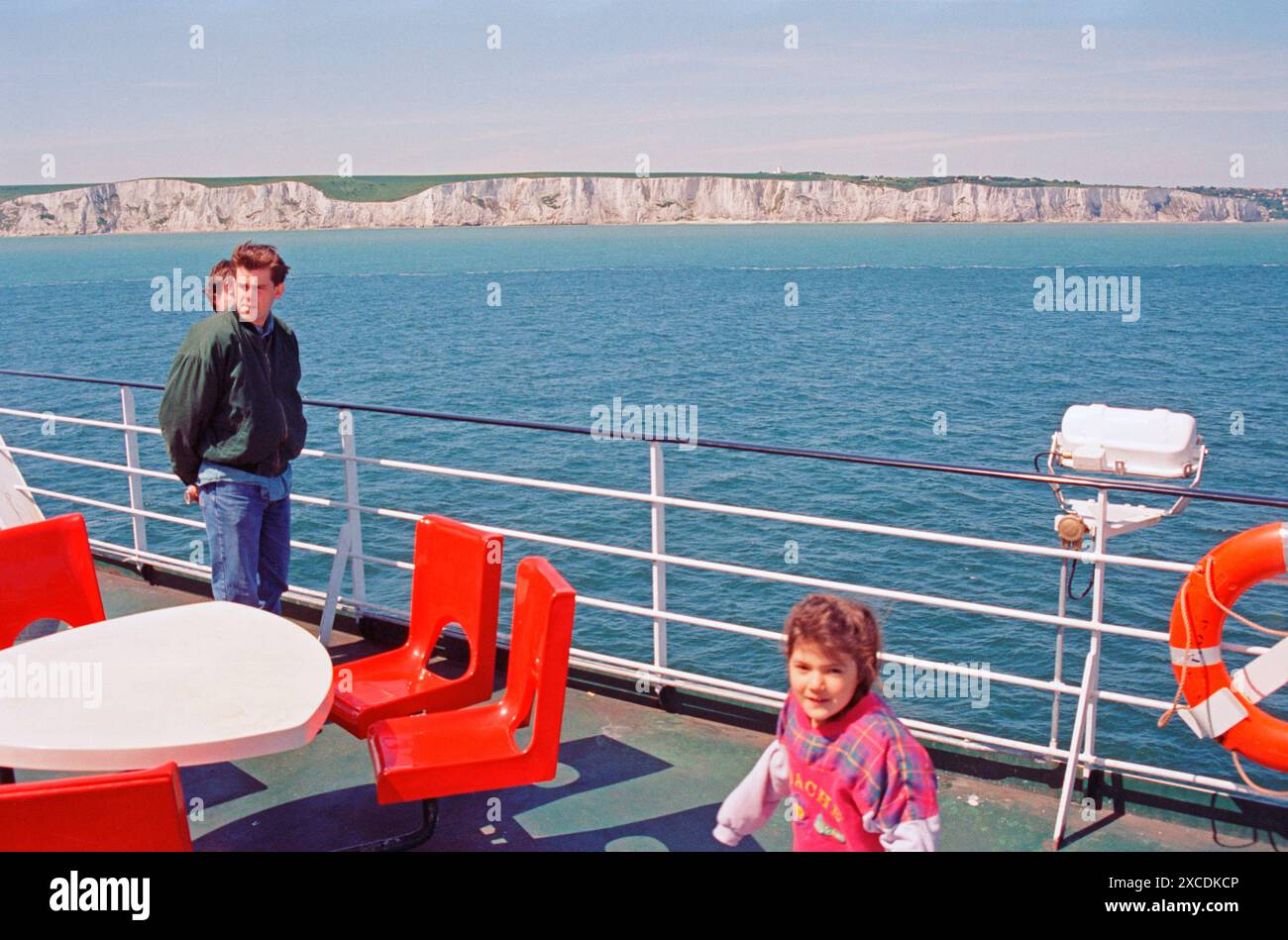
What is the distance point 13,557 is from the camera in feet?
11.8

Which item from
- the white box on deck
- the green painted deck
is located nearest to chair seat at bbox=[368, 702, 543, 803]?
the green painted deck

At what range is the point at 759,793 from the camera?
234cm

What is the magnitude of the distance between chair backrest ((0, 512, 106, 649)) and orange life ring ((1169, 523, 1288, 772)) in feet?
11.1

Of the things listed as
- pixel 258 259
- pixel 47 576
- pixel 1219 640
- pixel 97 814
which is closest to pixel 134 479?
pixel 47 576

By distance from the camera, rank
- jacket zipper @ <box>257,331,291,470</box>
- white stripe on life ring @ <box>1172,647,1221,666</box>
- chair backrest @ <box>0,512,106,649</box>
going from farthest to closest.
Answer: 1. jacket zipper @ <box>257,331,291,470</box>
2. chair backrest @ <box>0,512,106,649</box>
3. white stripe on life ring @ <box>1172,647,1221,666</box>

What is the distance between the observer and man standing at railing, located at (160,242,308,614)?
3.90 metres

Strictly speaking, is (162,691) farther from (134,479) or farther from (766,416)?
(766,416)

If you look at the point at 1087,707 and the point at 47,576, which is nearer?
the point at 1087,707

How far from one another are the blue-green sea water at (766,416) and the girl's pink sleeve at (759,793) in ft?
32.5

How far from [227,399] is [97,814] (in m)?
2.16

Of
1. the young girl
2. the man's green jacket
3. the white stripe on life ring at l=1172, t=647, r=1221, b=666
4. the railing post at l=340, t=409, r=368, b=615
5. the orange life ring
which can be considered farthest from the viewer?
the railing post at l=340, t=409, r=368, b=615

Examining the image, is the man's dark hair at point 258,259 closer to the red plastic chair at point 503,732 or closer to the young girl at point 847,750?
the red plastic chair at point 503,732

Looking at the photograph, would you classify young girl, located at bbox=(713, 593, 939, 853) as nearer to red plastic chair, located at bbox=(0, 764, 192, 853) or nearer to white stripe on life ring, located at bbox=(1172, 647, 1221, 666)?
red plastic chair, located at bbox=(0, 764, 192, 853)
